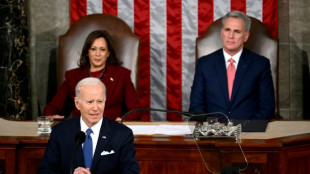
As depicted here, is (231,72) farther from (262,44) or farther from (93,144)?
(93,144)

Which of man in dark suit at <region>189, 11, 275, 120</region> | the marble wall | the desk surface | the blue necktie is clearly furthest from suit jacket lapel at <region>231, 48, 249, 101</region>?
the blue necktie

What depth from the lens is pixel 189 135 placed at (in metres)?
3.97

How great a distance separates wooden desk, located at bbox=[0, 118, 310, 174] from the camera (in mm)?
3607

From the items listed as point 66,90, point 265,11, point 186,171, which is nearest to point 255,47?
point 265,11

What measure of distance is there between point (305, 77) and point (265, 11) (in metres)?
0.81

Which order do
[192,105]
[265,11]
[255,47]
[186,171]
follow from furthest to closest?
[265,11] → [255,47] → [192,105] → [186,171]

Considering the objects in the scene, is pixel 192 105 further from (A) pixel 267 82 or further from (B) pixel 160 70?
(B) pixel 160 70

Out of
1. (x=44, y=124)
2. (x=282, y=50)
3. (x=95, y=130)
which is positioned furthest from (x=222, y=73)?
(x=95, y=130)

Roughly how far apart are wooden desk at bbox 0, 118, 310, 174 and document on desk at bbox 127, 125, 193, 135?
13 centimetres

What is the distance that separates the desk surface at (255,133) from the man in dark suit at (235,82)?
2.47 ft

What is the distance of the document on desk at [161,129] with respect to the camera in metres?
4.05

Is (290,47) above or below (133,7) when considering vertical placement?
below

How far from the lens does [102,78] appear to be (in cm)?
539

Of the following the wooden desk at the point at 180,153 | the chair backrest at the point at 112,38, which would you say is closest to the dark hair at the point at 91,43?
the chair backrest at the point at 112,38
